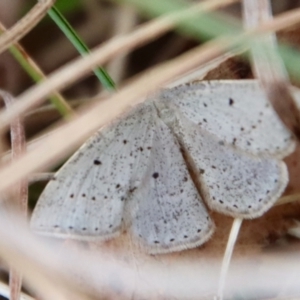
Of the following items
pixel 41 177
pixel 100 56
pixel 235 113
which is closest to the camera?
pixel 100 56

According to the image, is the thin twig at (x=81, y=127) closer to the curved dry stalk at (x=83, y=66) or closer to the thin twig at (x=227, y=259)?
the curved dry stalk at (x=83, y=66)

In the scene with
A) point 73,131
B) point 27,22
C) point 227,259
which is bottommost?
point 227,259

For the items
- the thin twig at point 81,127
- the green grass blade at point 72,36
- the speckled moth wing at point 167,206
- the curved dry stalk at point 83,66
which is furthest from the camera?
the speckled moth wing at point 167,206

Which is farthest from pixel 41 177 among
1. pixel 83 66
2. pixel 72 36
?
pixel 83 66

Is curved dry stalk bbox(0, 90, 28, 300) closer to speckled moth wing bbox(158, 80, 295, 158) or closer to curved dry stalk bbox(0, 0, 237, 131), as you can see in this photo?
curved dry stalk bbox(0, 0, 237, 131)

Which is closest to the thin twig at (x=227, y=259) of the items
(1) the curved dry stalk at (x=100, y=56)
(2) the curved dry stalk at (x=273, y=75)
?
(2) the curved dry stalk at (x=273, y=75)

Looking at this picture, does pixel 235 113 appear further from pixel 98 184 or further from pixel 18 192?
pixel 18 192
